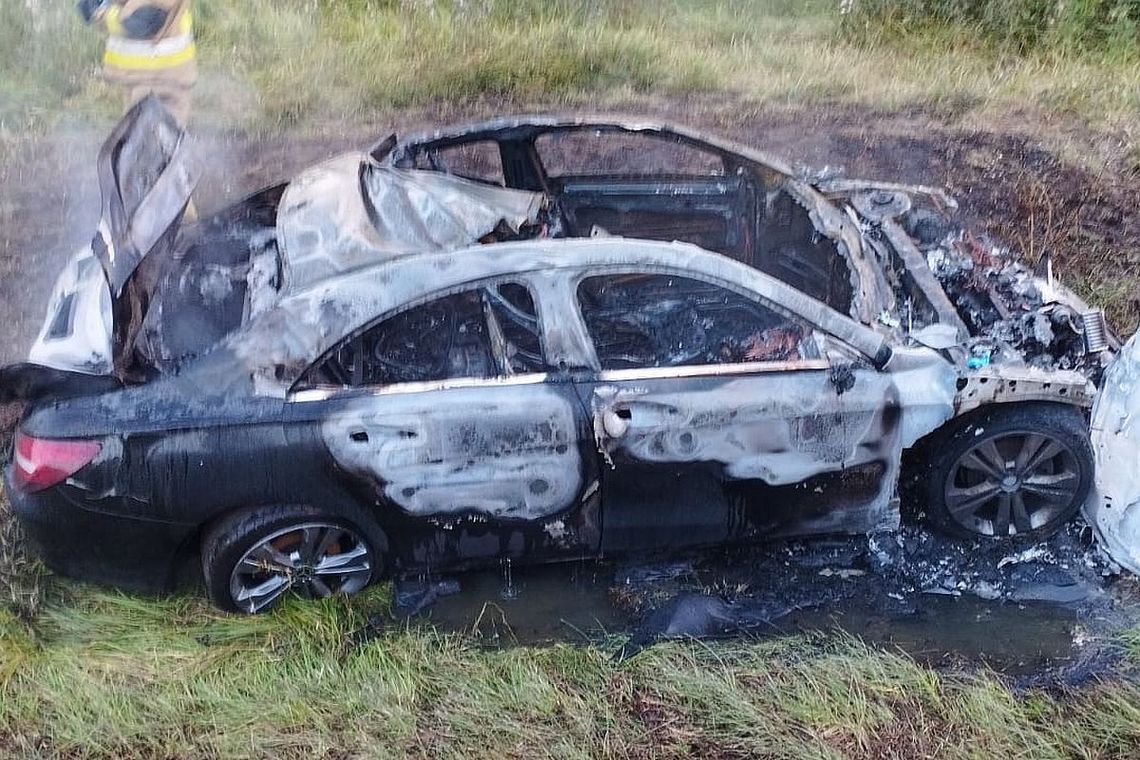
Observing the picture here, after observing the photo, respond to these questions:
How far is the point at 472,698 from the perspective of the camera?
3.37 metres

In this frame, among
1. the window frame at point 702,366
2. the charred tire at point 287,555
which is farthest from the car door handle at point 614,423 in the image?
the charred tire at point 287,555

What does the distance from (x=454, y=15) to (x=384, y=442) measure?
6.71 meters

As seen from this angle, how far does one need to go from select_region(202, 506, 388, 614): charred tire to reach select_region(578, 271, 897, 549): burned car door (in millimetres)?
893

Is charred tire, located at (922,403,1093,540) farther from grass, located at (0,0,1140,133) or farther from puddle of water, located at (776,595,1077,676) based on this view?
grass, located at (0,0,1140,133)

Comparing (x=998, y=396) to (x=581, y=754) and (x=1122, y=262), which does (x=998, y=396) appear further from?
(x=1122, y=262)

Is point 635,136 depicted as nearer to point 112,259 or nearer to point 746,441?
point 746,441

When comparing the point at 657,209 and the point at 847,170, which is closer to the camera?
the point at 657,209

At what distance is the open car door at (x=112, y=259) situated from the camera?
10.6 feet

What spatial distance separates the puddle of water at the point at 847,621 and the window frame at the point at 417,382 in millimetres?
997

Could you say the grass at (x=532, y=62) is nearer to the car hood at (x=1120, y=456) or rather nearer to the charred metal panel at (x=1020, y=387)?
the car hood at (x=1120, y=456)

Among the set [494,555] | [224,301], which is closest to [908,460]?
[494,555]

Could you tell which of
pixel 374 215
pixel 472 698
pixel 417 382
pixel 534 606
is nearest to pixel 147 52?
pixel 374 215

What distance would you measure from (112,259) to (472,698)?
1.86 m

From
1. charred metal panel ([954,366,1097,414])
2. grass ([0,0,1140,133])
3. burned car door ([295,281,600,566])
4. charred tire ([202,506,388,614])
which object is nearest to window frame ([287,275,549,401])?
burned car door ([295,281,600,566])
